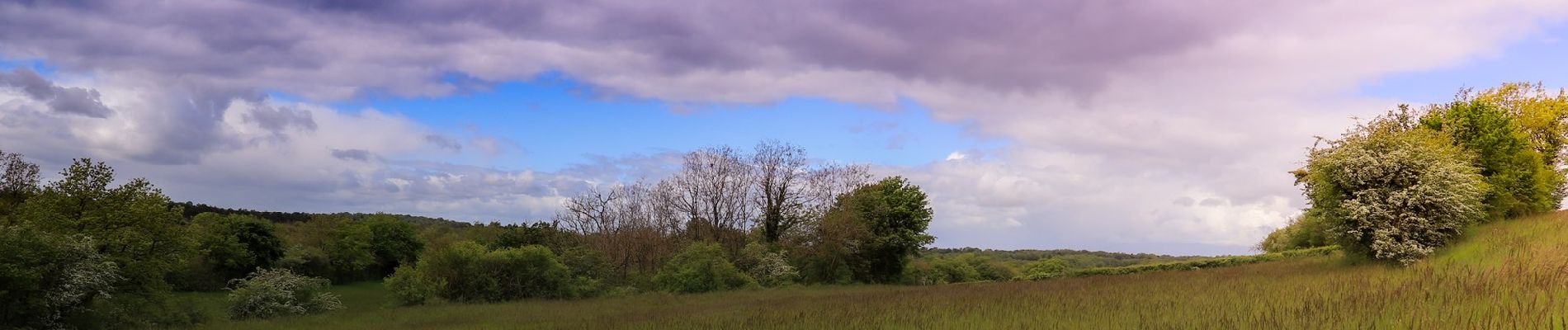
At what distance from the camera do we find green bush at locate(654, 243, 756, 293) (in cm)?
3606

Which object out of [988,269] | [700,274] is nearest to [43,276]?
[700,274]

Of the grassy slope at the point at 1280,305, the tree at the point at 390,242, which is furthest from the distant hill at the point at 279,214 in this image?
the grassy slope at the point at 1280,305

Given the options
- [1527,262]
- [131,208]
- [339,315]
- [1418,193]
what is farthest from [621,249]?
[1527,262]

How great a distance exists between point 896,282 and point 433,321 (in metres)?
34.4

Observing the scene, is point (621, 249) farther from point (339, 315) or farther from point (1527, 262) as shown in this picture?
point (1527, 262)

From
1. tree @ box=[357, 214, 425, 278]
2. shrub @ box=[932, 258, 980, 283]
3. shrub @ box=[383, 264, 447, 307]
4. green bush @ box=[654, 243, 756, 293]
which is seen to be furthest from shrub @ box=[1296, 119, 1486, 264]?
tree @ box=[357, 214, 425, 278]

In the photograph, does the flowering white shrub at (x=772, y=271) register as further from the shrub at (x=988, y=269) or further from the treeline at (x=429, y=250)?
the shrub at (x=988, y=269)

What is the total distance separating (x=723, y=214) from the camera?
52.5 metres

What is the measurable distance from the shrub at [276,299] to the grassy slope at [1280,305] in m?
6.02

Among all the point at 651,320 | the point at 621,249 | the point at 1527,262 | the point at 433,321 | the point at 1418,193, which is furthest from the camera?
the point at 621,249

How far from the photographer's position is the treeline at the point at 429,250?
20938 millimetres

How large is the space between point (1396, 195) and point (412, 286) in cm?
3192

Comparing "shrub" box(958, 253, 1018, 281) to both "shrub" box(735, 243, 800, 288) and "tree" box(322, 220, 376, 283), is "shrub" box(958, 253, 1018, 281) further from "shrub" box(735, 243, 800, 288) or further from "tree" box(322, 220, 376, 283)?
"tree" box(322, 220, 376, 283)

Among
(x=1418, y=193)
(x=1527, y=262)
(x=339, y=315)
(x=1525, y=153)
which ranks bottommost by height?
(x=339, y=315)
